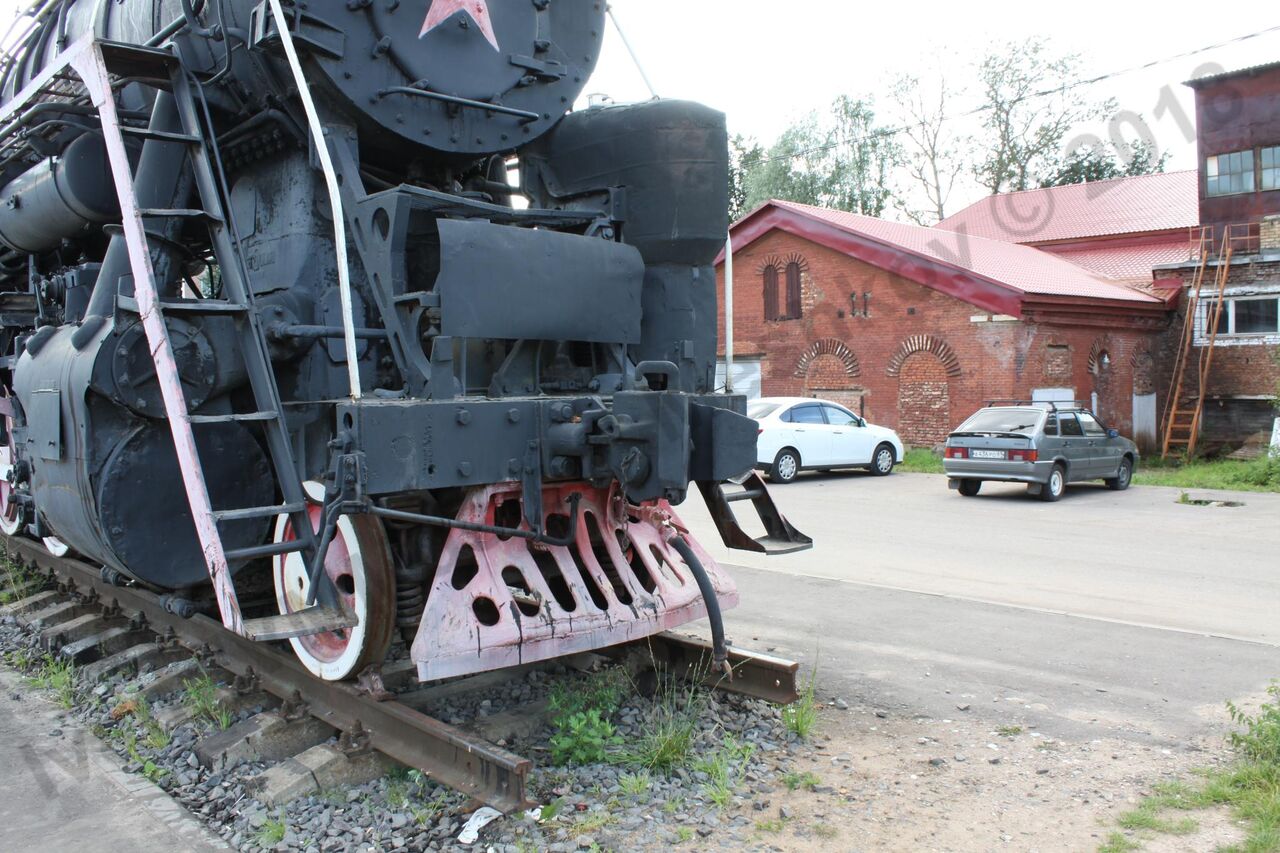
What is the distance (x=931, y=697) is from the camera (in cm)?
505

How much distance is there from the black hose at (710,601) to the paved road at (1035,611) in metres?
1.17

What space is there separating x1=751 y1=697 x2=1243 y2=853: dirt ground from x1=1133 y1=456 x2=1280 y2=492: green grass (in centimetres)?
1309

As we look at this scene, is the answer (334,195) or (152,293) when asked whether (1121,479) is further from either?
(152,293)

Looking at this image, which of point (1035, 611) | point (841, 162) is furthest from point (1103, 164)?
point (1035, 611)

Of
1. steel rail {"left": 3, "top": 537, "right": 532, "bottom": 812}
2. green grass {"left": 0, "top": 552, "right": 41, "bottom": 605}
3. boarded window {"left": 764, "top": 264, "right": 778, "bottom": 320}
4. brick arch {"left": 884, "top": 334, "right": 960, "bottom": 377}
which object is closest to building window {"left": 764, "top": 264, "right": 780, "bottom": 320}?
boarded window {"left": 764, "top": 264, "right": 778, "bottom": 320}

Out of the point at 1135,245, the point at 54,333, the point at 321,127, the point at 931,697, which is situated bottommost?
the point at 931,697

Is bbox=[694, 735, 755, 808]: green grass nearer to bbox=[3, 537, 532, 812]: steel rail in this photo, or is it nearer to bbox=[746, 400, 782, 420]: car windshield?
bbox=[3, 537, 532, 812]: steel rail

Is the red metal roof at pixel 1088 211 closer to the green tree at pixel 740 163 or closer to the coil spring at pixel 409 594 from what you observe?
the green tree at pixel 740 163

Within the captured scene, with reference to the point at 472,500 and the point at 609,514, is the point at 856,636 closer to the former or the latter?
the point at 609,514

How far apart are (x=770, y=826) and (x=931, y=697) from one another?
1.81m

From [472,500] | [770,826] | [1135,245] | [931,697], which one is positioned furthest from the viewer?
[1135,245]

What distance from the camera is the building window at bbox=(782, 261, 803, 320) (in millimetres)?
23047

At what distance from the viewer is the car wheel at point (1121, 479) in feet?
52.0

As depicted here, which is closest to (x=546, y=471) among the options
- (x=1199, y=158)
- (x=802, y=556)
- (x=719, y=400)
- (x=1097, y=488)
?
(x=719, y=400)
